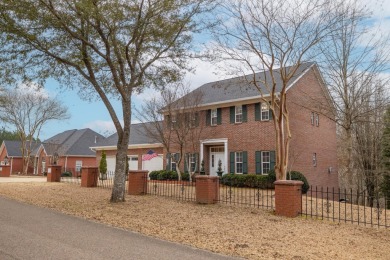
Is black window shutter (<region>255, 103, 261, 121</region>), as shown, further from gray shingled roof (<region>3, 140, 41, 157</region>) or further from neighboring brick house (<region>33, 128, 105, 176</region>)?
gray shingled roof (<region>3, 140, 41, 157</region>)

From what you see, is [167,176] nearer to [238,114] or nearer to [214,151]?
[214,151]

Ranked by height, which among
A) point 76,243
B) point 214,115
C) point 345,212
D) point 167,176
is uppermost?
point 214,115

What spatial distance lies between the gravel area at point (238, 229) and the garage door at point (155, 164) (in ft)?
47.7

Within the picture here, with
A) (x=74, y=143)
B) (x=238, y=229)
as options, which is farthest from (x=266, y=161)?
(x=74, y=143)

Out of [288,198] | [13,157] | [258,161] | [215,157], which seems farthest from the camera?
[13,157]

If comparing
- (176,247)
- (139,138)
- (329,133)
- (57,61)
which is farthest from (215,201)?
(139,138)

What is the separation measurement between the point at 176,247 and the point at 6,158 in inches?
2127

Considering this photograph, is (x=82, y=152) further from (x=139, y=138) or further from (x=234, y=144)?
(x=234, y=144)

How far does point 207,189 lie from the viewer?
12.7m

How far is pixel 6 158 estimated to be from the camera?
2072 inches

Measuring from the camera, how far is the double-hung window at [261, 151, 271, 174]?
19983 millimetres

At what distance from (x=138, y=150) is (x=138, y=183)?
1489 cm

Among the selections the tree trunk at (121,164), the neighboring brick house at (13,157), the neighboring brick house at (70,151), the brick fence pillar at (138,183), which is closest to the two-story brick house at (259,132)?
the brick fence pillar at (138,183)

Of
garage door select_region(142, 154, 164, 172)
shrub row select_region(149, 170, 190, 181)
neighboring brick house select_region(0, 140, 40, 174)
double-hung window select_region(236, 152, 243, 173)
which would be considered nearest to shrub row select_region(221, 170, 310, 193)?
double-hung window select_region(236, 152, 243, 173)
